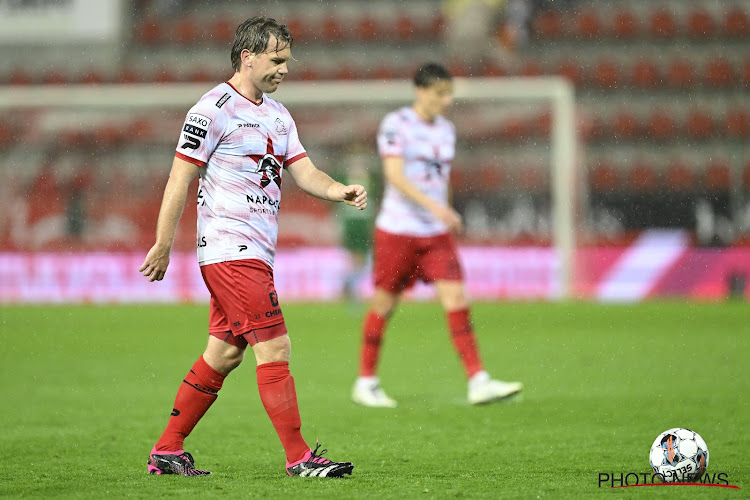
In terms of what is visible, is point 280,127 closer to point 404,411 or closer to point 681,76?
point 404,411

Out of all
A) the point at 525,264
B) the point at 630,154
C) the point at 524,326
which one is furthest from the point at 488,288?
the point at 630,154

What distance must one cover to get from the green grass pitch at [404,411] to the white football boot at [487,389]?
0.12 metres

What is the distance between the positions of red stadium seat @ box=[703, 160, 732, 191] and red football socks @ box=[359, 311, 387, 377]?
13836 mm

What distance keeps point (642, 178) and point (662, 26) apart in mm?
4321

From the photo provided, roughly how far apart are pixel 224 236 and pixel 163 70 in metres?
18.9

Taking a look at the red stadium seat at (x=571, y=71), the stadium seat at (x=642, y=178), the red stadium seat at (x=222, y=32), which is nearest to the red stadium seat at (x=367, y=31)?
the red stadium seat at (x=222, y=32)

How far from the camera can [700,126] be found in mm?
21531

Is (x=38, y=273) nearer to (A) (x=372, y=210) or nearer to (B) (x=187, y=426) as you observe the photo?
(A) (x=372, y=210)

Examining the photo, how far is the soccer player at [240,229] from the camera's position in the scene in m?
4.71

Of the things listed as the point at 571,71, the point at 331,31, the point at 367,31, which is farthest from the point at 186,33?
the point at 571,71

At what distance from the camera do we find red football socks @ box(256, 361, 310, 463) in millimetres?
4727

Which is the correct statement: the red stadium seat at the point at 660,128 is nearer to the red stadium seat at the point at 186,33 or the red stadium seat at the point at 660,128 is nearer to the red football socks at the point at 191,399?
the red stadium seat at the point at 186,33

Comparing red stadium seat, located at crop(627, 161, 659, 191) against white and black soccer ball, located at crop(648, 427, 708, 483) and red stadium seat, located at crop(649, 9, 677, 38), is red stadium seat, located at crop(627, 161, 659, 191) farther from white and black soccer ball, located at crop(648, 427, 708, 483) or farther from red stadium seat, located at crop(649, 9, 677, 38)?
white and black soccer ball, located at crop(648, 427, 708, 483)

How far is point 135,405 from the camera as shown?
7.43m
